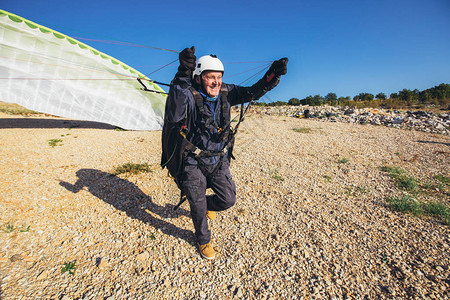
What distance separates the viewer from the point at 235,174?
7.45m

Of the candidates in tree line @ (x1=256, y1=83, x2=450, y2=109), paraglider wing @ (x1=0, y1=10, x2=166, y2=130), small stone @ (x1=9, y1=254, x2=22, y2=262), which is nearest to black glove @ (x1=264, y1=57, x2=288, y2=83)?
small stone @ (x1=9, y1=254, x2=22, y2=262)

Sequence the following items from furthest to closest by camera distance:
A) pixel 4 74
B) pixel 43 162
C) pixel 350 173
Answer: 1. pixel 4 74
2. pixel 350 173
3. pixel 43 162

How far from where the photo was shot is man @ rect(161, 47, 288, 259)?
3.45 meters

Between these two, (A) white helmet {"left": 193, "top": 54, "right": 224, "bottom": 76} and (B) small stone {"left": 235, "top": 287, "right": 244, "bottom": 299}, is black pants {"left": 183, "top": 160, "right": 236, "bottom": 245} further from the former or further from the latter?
(A) white helmet {"left": 193, "top": 54, "right": 224, "bottom": 76}

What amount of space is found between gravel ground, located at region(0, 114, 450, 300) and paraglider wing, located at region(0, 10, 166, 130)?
4.18 m

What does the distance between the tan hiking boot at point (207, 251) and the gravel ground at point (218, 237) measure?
9 cm

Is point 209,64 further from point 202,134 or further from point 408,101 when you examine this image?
point 408,101

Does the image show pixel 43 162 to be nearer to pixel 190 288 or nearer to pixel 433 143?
pixel 190 288

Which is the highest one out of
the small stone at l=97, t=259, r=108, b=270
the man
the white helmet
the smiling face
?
the white helmet

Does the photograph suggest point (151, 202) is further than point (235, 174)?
No

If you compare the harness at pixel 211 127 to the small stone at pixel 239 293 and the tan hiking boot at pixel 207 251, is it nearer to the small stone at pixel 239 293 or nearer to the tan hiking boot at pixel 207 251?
the tan hiking boot at pixel 207 251

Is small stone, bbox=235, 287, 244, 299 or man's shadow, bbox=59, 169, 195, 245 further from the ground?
small stone, bbox=235, 287, 244, 299

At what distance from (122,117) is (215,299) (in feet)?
39.1

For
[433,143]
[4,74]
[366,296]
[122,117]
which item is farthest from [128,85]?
[433,143]
